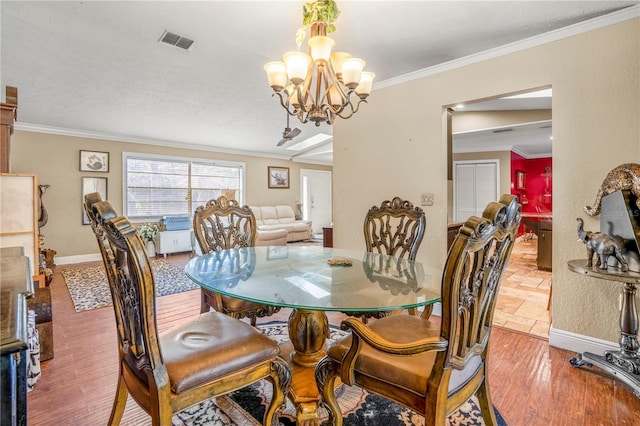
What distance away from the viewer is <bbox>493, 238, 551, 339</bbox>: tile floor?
287 cm

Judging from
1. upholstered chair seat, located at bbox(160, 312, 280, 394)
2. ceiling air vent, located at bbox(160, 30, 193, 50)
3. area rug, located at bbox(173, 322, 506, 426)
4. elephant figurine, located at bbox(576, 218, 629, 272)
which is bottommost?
area rug, located at bbox(173, 322, 506, 426)

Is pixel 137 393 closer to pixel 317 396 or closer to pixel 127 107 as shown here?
pixel 317 396

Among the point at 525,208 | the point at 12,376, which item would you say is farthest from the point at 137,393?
the point at 525,208

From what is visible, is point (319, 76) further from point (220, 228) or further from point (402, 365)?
point (402, 365)

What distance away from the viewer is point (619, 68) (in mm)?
2203

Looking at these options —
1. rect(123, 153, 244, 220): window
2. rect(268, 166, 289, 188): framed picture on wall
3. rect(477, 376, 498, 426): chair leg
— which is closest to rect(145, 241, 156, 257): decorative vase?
rect(123, 153, 244, 220): window

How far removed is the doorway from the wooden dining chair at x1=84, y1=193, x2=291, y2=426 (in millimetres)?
2541

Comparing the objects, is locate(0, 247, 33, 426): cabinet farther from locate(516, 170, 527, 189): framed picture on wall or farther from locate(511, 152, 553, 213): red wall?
locate(511, 152, 553, 213): red wall

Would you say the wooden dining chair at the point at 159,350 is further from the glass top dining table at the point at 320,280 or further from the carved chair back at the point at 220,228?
the carved chair back at the point at 220,228

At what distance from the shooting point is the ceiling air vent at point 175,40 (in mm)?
2949

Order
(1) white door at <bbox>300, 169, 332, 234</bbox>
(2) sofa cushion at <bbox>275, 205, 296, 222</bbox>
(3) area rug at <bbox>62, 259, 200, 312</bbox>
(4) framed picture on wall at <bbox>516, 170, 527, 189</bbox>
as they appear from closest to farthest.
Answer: (3) area rug at <bbox>62, 259, 200, 312</bbox> → (4) framed picture on wall at <bbox>516, 170, 527, 189</bbox> → (2) sofa cushion at <bbox>275, 205, 296, 222</bbox> → (1) white door at <bbox>300, 169, 332, 234</bbox>

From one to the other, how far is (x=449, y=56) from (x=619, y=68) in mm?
1205

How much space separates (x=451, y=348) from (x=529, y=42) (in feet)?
8.76

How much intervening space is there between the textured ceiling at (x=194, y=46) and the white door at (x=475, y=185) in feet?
17.2
